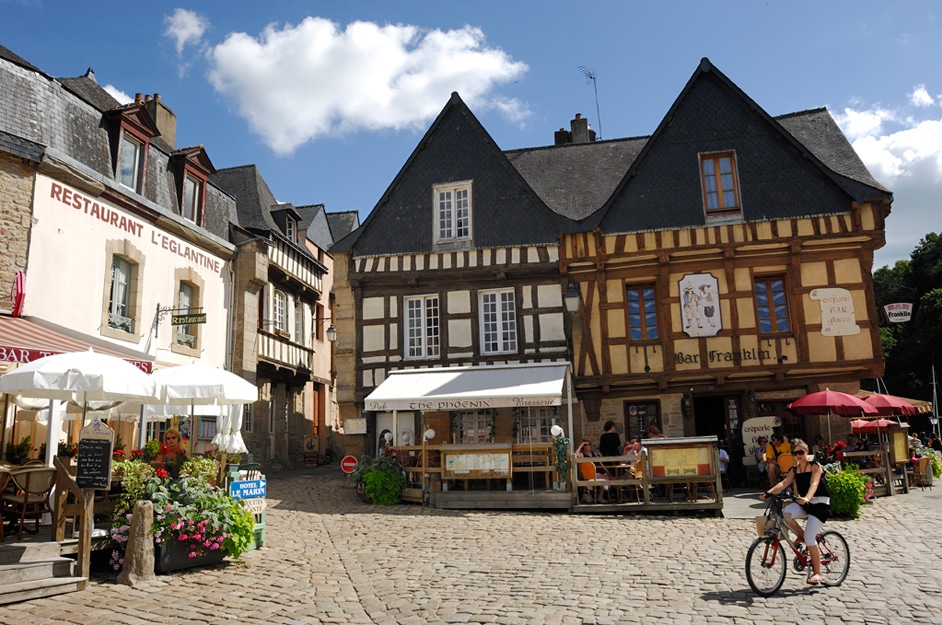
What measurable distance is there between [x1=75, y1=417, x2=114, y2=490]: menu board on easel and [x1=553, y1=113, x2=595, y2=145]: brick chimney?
15.6m

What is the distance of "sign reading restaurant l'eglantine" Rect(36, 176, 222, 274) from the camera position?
12.6 m

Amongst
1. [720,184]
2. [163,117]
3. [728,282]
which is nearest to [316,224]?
[163,117]

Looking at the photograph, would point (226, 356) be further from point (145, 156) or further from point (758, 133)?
point (758, 133)

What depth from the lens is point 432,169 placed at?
17219 mm

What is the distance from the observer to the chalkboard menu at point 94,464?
729cm

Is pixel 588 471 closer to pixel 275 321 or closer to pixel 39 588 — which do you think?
pixel 39 588

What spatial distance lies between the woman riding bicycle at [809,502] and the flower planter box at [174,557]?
18.7 ft

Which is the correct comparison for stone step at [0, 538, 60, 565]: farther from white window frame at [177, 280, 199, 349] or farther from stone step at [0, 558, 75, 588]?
white window frame at [177, 280, 199, 349]

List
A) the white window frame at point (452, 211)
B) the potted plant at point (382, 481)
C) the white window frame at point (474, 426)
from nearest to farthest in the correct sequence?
the potted plant at point (382, 481)
the white window frame at point (474, 426)
the white window frame at point (452, 211)

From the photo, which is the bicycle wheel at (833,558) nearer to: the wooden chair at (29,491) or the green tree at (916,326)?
the wooden chair at (29,491)

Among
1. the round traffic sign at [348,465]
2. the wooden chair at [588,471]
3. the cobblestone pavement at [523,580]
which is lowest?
the cobblestone pavement at [523,580]

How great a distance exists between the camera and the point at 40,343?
9078 millimetres

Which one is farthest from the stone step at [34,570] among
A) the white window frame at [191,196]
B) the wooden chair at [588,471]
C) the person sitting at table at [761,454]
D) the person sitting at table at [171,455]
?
the person sitting at table at [761,454]

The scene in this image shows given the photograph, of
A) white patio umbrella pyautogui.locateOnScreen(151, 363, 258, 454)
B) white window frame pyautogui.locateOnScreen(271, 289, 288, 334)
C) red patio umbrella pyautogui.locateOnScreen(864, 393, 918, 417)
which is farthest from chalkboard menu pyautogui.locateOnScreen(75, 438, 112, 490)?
white window frame pyautogui.locateOnScreen(271, 289, 288, 334)
